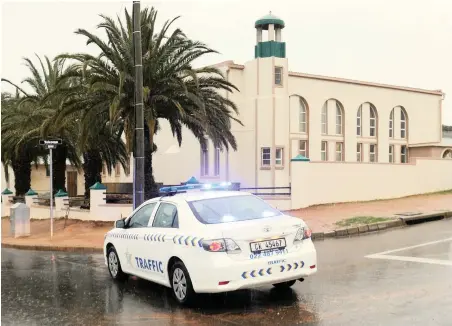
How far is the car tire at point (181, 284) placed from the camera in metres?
7.05

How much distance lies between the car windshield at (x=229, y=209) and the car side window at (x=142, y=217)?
3.67ft

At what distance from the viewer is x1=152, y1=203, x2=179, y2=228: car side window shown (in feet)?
25.5

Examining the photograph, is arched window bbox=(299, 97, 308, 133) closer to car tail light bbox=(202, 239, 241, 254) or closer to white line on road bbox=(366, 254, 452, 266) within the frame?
white line on road bbox=(366, 254, 452, 266)

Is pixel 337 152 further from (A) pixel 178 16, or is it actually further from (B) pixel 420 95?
(A) pixel 178 16

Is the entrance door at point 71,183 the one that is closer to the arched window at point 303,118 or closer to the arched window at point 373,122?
the arched window at point 303,118

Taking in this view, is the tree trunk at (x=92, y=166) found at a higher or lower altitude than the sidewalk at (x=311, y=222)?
higher

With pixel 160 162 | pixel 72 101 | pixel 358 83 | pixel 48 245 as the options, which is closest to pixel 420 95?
pixel 358 83

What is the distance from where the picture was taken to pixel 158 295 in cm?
802

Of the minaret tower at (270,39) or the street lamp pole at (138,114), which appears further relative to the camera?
the minaret tower at (270,39)

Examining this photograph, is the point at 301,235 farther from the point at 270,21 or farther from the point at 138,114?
the point at 270,21

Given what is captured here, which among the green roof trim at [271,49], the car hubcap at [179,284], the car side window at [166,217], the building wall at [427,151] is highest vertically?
the green roof trim at [271,49]

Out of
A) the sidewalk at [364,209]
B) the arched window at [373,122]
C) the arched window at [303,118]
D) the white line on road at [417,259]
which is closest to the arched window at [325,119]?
the arched window at [303,118]

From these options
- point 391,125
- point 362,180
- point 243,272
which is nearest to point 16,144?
point 362,180

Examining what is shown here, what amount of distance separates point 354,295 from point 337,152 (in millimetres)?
26555
